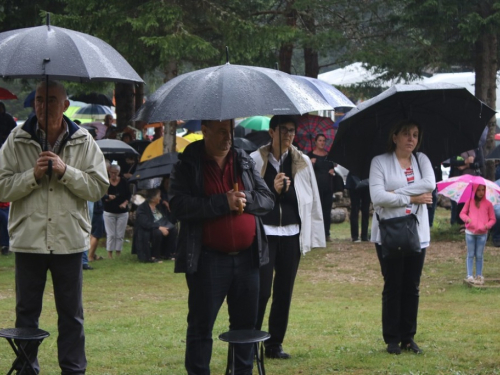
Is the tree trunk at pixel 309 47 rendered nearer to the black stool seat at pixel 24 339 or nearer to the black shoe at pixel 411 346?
the black shoe at pixel 411 346

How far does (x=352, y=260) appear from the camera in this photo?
610 inches

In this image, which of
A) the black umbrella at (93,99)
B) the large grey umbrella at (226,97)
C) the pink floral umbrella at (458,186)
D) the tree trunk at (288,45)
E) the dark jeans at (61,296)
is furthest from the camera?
the black umbrella at (93,99)

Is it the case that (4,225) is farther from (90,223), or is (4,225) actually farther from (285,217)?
(90,223)

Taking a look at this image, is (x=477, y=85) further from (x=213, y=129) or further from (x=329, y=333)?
(x=213, y=129)

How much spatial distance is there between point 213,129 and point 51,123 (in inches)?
42.3

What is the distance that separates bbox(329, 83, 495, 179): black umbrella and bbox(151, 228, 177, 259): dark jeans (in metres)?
7.98

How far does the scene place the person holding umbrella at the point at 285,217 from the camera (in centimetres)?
696

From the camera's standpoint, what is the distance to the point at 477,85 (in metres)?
18.7

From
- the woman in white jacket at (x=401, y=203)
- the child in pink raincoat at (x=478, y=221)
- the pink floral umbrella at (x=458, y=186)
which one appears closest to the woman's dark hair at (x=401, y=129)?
the woman in white jacket at (x=401, y=203)

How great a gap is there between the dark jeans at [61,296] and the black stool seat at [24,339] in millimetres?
138

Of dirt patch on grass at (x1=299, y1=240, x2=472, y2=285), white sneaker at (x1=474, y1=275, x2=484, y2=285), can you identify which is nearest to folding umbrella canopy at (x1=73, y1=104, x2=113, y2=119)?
dirt patch on grass at (x1=299, y1=240, x2=472, y2=285)

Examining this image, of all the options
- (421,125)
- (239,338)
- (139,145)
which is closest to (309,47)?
(139,145)

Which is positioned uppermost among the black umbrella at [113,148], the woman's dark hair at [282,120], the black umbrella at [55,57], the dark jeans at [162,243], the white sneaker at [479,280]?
the black umbrella at [55,57]

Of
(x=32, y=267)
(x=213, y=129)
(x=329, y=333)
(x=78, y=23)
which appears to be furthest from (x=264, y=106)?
(x=78, y=23)
